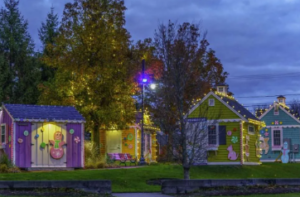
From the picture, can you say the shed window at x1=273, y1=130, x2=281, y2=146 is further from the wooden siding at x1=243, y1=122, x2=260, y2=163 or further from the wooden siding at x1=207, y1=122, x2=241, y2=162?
the wooden siding at x1=207, y1=122, x2=241, y2=162

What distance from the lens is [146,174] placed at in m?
27.2

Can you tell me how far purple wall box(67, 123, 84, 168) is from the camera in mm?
29148

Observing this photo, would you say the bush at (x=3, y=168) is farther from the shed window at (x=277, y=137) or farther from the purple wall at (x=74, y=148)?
the shed window at (x=277, y=137)

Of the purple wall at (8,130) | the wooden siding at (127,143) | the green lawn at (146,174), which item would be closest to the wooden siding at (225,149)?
the green lawn at (146,174)

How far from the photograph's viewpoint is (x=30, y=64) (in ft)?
160

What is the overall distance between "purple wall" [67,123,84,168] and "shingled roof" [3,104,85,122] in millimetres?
455

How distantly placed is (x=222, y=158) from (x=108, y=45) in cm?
1052

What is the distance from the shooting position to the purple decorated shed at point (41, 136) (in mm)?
27844

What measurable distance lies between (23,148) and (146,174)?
6.45m

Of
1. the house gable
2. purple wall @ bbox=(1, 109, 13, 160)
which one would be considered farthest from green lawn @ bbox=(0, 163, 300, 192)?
the house gable

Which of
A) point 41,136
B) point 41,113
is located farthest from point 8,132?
point 41,113

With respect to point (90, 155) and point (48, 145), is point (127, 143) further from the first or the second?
point (48, 145)

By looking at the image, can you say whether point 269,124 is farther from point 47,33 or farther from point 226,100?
point 47,33

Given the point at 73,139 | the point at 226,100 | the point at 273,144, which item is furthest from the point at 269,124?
the point at 73,139
